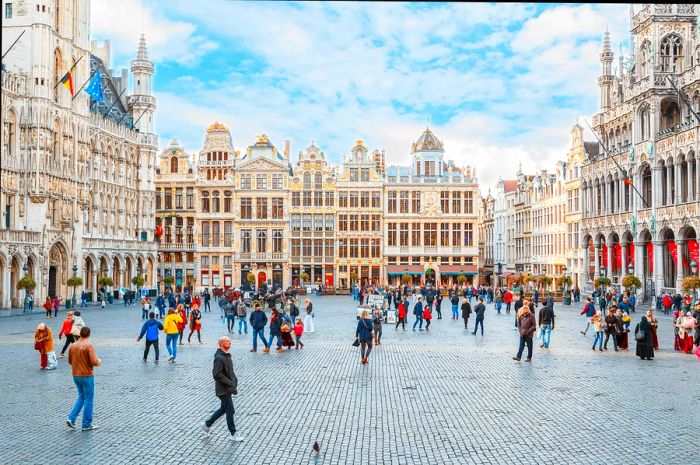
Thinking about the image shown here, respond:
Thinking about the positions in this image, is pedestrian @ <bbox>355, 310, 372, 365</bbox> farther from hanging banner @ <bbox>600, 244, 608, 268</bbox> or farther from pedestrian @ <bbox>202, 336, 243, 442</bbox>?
hanging banner @ <bbox>600, 244, 608, 268</bbox>

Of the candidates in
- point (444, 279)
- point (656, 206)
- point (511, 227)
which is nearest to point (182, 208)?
point (444, 279)

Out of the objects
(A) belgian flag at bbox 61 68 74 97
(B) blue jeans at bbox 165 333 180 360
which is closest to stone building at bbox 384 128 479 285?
(A) belgian flag at bbox 61 68 74 97

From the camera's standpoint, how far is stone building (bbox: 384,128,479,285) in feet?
268

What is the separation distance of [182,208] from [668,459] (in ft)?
247

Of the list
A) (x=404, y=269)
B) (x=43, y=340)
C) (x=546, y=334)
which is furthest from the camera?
(x=404, y=269)

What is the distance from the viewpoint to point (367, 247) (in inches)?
3233

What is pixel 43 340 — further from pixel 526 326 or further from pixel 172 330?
pixel 526 326

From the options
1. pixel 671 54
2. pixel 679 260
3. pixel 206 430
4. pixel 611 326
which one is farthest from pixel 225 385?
pixel 671 54

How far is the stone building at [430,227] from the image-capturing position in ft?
268

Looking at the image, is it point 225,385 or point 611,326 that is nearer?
point 225,385

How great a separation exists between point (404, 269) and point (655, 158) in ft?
117

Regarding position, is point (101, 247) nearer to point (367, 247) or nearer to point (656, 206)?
point (367, 247)

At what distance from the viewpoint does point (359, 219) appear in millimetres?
81875

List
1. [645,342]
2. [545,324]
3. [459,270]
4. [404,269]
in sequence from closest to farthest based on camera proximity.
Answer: [645,342], [545,324], [459,270], [404,269]
